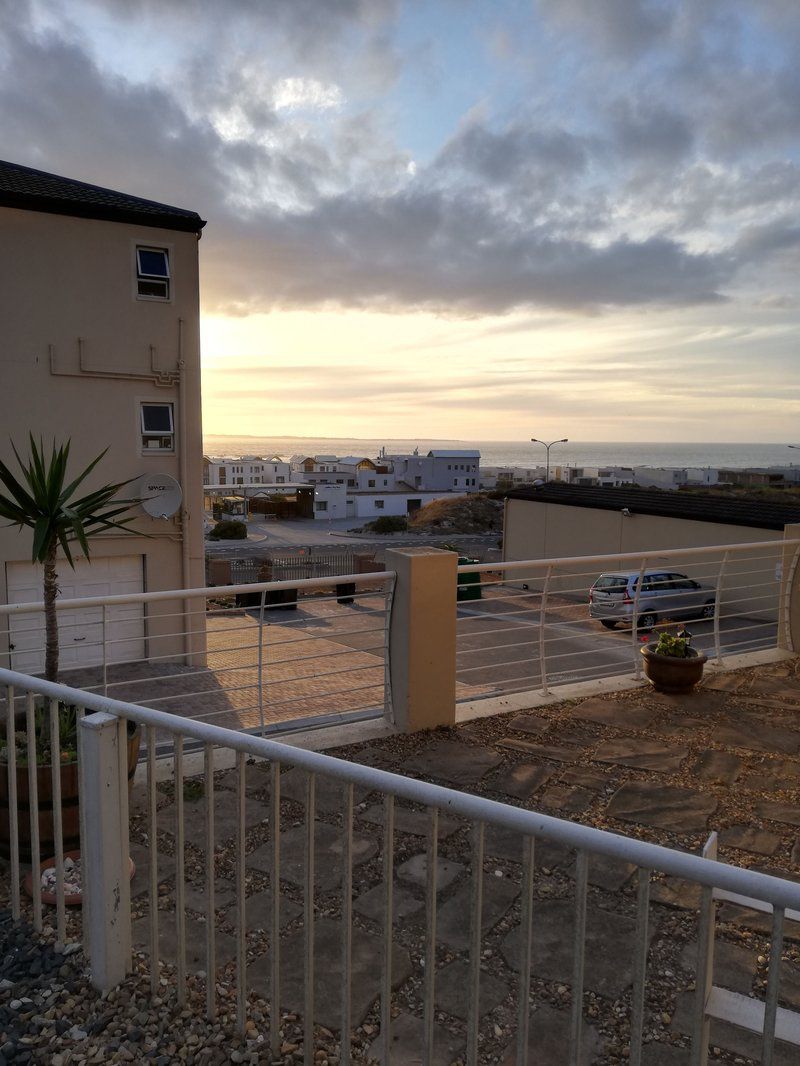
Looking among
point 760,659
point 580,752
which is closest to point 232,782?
point 580,752

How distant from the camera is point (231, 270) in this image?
2445 centimetres

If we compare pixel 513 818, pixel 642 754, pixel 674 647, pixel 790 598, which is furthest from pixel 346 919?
pixel 790 598

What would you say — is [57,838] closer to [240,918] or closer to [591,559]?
[240,918]

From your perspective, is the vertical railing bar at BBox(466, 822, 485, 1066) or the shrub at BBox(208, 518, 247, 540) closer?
the vertical railing bar at BBox(466, 822, 485, 1066)

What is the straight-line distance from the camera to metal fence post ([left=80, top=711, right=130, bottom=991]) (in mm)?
2359

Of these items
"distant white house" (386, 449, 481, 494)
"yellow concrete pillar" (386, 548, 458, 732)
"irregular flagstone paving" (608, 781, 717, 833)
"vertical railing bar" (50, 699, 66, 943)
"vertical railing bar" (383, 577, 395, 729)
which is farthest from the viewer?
"distant white house" (386, 449, 481, 494)

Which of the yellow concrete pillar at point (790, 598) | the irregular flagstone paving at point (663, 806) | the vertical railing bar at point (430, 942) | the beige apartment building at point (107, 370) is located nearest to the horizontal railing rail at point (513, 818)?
→ the vertical railing bar at point (430, 942)

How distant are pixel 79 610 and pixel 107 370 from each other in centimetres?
578

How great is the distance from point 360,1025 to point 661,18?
9.97 metres

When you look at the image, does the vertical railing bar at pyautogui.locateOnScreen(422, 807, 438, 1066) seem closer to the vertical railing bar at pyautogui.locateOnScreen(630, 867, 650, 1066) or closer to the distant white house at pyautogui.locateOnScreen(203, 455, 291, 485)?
the vertical railing bar at pyautogui.locateOnScreen(630, 867, 650, 1066)

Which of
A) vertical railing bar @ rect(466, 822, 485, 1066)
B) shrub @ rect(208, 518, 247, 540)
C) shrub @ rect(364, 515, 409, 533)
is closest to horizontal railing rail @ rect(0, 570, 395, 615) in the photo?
vertical railing bar @ rect(466, 822, 485, 1066)

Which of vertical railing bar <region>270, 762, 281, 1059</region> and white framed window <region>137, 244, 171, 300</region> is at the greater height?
white framed window <region>137, 244, 171, 300</region>

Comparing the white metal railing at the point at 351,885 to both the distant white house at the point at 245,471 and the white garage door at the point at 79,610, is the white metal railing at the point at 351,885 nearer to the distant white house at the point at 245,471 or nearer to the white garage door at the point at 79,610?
the white garage door at the point at 79,610

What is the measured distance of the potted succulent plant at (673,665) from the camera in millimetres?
5840
